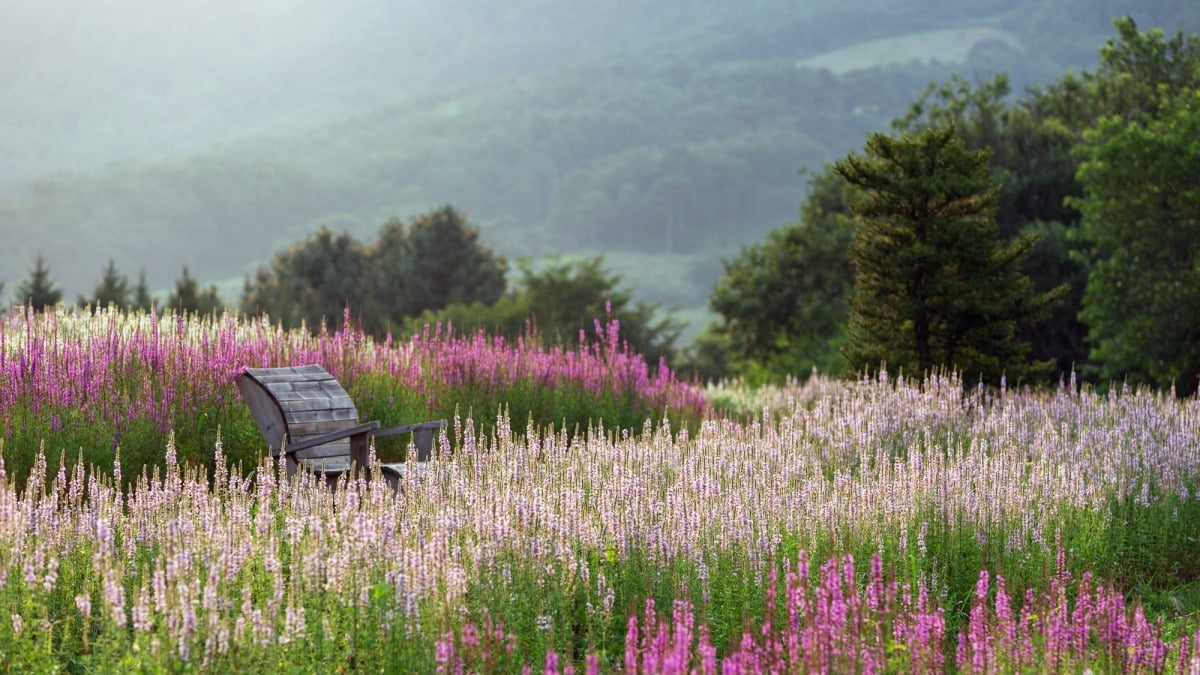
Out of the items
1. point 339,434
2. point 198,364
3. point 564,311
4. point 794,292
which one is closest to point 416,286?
point 564,311

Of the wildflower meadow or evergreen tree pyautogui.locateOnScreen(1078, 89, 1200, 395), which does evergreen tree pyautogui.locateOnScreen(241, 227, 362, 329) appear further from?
the wildflower meadow

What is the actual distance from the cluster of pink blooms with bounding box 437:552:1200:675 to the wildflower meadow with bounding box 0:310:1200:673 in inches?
0.8

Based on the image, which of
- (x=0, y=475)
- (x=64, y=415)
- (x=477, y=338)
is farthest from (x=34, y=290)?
(x=0, y=475)

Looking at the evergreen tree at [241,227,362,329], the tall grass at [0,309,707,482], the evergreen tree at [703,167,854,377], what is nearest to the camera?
the tall grass at [0,309,707,482]

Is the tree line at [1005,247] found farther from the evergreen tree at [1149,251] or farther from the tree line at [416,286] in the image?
the tree line at [416,286]

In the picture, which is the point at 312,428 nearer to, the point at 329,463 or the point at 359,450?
the point at 329,463

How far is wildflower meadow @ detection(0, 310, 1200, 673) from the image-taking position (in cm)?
437

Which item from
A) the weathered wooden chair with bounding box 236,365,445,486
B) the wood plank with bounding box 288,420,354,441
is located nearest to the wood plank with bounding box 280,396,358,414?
the weathered wooden chair with bounding box 236,365,445,486

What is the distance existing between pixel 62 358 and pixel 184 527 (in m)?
5.34

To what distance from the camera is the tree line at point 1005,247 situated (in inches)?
556

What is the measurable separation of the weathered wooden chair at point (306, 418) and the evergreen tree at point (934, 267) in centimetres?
742

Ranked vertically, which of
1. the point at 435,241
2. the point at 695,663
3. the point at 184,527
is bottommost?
the point at 695,663

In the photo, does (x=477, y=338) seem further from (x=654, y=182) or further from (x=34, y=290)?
(x=654, y=182)

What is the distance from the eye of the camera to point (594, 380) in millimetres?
12656
